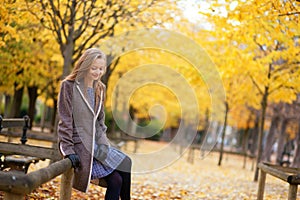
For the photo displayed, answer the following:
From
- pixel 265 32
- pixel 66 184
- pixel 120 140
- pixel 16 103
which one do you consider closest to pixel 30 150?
pixel 66 184

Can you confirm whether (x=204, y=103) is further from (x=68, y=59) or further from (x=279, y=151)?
(x=68, y=59)

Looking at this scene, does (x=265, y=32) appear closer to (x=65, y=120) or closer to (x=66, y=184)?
(x=66, y=184)

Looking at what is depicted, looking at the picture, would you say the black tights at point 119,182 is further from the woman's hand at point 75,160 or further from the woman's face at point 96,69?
the woman's face at point 96,69

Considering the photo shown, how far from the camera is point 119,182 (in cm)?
424

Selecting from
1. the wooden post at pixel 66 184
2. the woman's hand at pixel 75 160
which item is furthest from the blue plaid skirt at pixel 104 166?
the wooden post at pixel 66 184

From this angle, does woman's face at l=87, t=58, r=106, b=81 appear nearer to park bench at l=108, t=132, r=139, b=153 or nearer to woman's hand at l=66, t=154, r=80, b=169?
woman's hand at l=66, t=154, r=80, b=169

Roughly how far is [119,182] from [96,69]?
110 cm

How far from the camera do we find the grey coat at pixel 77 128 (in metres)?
4.05

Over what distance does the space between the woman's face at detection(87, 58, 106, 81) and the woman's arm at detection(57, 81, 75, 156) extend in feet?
0.86

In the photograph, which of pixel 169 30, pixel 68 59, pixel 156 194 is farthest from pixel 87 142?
pixel 169 30

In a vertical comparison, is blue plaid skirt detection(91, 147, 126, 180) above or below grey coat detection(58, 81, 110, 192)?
below

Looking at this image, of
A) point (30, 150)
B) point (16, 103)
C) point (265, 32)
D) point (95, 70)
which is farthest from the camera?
point (16, 103)

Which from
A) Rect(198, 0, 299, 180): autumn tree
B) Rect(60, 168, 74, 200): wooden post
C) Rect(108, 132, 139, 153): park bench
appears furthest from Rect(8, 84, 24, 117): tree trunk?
Rect(60, 168, 74, 200): wooden post

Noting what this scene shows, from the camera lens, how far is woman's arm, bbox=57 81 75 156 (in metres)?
4.04
